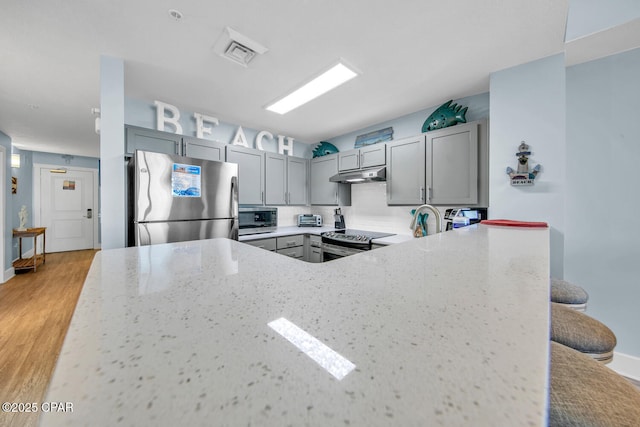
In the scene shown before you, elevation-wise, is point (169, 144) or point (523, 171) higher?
point (169, 144)

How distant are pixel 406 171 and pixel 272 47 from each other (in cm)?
185

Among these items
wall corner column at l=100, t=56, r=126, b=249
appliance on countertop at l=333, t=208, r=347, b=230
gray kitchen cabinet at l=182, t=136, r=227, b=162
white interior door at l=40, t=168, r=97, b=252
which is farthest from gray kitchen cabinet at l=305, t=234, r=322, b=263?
white interior door at l=40, t=168, r=97, b=252

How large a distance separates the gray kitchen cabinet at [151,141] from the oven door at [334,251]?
2.08 meters

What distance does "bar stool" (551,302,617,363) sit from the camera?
884 mm

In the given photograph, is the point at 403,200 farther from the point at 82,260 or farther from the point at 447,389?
the point at 82,260

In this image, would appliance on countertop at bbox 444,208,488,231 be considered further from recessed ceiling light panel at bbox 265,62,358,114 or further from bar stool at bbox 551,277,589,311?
recessed ceiling light panel at bbox 265,62,358,114

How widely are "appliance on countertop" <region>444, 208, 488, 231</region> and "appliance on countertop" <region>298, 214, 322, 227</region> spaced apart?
2.00 meters

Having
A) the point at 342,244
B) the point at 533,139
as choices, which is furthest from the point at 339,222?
the point at 533,139

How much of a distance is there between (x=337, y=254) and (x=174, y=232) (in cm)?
177

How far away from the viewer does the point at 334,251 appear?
292 centimetres

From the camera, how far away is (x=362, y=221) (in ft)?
11.7

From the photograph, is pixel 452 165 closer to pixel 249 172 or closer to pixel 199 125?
pixel 249 172

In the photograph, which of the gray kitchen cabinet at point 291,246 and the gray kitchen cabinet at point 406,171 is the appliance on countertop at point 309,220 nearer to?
the gray kitchen cabinet at point 291,246

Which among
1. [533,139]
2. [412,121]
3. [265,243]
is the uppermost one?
[412,121]
